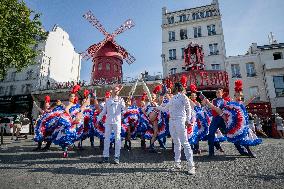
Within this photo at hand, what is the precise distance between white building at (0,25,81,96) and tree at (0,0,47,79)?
17.2 metres

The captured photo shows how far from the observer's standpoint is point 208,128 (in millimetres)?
7961

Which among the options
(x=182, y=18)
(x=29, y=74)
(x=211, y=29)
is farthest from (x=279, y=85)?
(x=29, y=74)

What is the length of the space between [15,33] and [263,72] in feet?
95.5

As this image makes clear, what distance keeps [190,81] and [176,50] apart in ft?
34.8

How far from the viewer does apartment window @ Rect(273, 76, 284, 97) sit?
Answer: 3041 cm

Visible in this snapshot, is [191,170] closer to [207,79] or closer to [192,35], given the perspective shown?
[207,79]

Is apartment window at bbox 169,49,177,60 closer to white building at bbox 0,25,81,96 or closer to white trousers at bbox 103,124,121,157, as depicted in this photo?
white building at bbox 0,25,81,96

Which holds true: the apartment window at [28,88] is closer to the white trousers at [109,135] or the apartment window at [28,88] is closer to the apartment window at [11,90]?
the apartment window at [11,90]

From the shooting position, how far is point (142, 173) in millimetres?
5422

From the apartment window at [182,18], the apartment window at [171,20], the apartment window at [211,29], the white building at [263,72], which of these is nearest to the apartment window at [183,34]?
the apartment window at [182,18]

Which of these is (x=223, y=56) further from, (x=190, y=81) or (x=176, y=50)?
(x=190, y=81)

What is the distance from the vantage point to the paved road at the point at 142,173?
4605 millimetres

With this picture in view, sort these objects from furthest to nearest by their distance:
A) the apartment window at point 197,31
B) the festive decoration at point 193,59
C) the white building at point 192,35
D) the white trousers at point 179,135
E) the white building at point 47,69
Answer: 1. the white building at point 47,69
2. the apartment window at point 197,31
3. the white building at point 192,35
4. the festive decoration at point 193,59
5. the white trousers at point 179,135

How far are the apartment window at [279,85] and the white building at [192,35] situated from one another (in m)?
6.76
